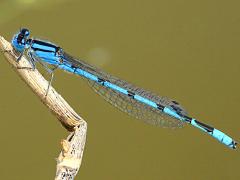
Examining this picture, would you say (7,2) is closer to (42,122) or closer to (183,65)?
(42,122)

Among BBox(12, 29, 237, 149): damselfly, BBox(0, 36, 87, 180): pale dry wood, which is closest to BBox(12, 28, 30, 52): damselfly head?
BBox(0, 36, 87, 180): pale dry wood

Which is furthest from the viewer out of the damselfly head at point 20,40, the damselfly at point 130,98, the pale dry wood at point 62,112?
the damselfly at point 130,98

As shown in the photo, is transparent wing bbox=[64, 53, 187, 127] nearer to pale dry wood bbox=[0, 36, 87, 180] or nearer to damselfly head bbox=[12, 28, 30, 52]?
damselfly head bbox=[12, 28, 30, 52]

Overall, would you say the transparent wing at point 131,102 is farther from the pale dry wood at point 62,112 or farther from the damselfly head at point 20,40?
the pale dry wood at point 62,112

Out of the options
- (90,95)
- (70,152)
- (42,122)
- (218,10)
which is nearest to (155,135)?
(90,95)

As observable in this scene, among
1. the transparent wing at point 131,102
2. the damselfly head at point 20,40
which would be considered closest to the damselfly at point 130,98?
the transparent wing at point 131,102

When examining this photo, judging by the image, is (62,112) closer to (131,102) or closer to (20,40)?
(20,40)
